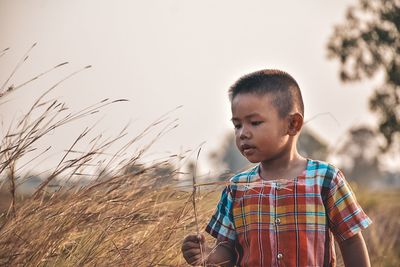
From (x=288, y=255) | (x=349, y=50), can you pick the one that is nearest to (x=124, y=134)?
(x=288, y=255)

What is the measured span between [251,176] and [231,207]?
0.49ft

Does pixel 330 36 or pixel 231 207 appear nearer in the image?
pixel 231 207

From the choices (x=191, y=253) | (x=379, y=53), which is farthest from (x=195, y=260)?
(x=379, y=53)

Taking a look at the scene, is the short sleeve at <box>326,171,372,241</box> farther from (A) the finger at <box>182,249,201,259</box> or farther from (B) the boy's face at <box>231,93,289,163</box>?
(A) the finger at <box>182,249,201,259</box>

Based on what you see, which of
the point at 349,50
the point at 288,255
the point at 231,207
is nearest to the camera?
the point at 288,255

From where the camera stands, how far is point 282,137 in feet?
9.50

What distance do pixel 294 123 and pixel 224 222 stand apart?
1.61ft

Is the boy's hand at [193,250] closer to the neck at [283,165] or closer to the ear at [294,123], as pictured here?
the neck at [283,165]

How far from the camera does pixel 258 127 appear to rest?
2830mm

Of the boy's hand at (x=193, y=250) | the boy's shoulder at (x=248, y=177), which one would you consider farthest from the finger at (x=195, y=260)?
the boy's shoulder at (x=248, y=177)

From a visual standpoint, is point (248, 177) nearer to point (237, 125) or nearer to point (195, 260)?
point (237, 125)

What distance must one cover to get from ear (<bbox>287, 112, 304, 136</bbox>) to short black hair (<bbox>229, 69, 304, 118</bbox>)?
3 cm

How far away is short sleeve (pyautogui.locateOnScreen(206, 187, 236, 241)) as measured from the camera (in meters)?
2.97

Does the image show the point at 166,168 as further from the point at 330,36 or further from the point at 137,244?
the point at 330,36
